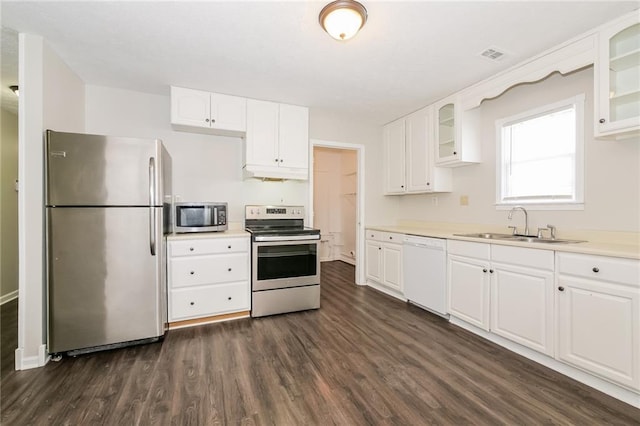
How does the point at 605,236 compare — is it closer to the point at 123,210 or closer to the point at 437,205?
the point at 437,205

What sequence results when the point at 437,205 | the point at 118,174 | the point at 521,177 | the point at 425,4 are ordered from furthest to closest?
the point at 437,205, the point at 521,177, the point at 118,174, the point at 425,4

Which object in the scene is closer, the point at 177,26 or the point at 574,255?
the point at 574,255

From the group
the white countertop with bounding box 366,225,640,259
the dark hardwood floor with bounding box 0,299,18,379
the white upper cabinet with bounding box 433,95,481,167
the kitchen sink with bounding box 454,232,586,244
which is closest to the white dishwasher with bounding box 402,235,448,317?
the white countertop with bounding box 366,225,640,259

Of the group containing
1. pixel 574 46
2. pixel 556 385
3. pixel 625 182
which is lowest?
pixel 556 385

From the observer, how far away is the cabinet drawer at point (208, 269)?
9.00 feet

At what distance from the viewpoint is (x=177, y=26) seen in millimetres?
2027

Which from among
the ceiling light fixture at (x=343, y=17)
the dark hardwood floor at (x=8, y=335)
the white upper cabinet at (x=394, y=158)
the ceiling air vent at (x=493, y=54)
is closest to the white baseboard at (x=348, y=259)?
the white upper cabinet at (x=394, y=158)

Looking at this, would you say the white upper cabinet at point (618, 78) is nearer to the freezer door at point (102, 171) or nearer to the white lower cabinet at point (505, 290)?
the white lower cabinet at point (505, 290)

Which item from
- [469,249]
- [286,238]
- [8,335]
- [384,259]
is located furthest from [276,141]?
[8,335]

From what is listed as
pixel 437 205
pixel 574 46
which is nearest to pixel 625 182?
pixel 574 46

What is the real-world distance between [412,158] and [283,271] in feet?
7.58

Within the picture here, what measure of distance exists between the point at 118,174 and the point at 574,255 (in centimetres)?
349

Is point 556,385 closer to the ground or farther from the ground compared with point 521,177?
closer to the ground

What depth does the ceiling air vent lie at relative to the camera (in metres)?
2.32
